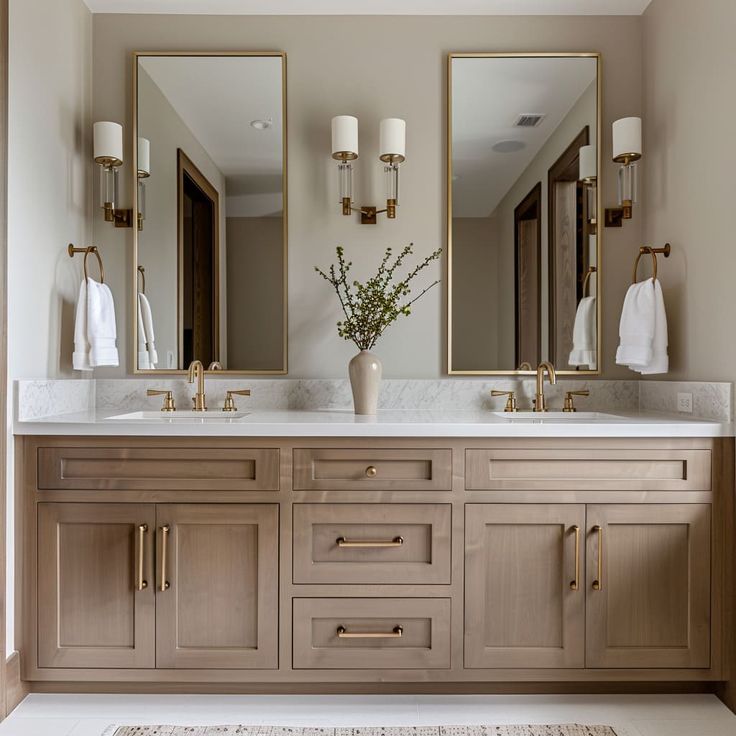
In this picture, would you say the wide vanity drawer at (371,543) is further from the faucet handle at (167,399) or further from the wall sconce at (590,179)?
the wall sconce at (590,179)

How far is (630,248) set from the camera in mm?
2479

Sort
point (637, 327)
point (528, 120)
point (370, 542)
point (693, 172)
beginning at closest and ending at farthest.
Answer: point (370, 542) → point (693, 172) → point (637, 327) → point (528, 120)

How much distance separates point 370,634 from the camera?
187 cm

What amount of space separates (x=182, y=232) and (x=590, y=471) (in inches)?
67.4

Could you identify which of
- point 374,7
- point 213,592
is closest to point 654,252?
point 374,7

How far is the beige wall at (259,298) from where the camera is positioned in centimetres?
246

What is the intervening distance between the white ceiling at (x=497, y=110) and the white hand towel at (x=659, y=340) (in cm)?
69

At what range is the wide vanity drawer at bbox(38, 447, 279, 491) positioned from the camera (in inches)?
73.9

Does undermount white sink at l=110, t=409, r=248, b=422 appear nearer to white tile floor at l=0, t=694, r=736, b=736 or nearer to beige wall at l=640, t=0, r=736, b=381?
white tile floor at l=0, t=694, r=736, b=736

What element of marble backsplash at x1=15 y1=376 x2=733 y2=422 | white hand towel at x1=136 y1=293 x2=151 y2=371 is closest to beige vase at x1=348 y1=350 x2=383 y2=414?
marble backsplash at x1=15 y1=376 x2=733 y2=422

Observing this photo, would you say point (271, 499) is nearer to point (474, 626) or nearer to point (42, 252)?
point (474, 626)

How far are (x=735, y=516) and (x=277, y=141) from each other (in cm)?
202

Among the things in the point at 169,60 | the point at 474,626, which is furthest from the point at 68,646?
the point at 169,60

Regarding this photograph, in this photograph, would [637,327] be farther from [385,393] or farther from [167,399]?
[167,399]
